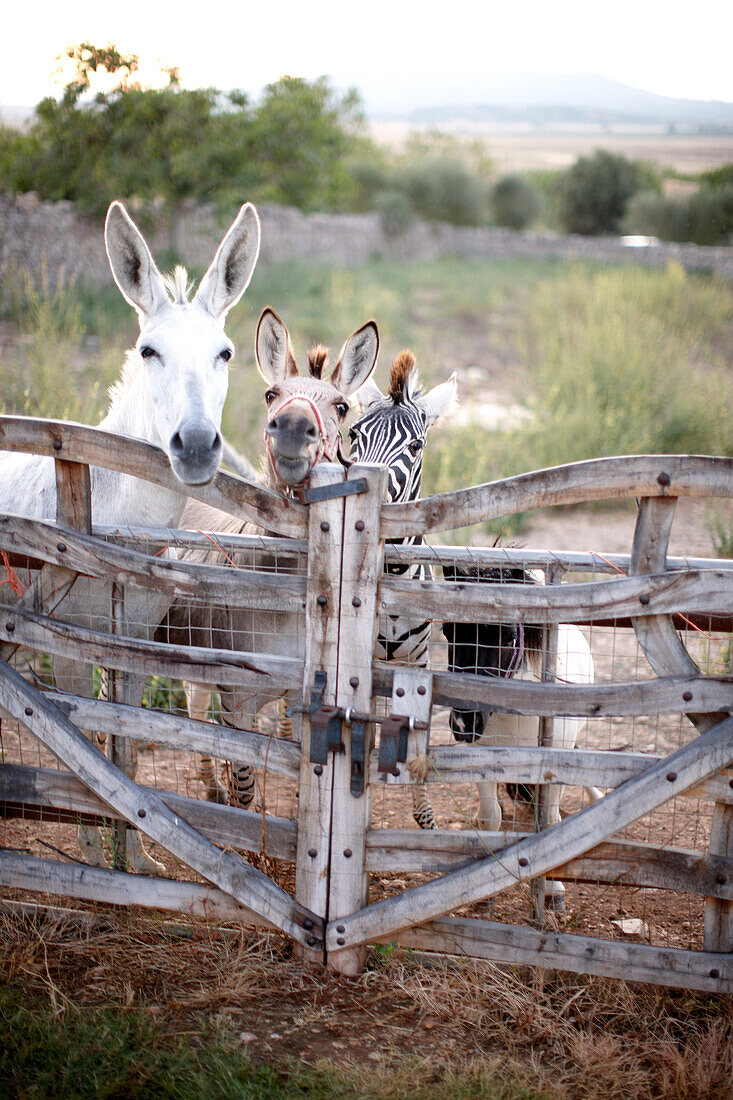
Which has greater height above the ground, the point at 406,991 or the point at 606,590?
the point at 606,590

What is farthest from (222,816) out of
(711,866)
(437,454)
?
(437,454)

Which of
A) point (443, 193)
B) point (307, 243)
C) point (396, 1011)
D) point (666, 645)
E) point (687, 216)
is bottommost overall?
point (396, 1011)

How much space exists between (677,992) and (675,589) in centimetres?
144

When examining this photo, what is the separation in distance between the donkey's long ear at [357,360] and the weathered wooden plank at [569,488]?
1.51 metres

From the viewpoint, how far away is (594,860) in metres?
2.58

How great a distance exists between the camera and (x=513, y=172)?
147 ft

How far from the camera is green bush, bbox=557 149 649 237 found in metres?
36.9

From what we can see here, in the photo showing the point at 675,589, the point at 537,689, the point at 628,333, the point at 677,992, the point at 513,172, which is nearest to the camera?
the point at 675,589

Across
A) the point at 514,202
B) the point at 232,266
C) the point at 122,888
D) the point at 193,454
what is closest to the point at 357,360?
the point at 232,266

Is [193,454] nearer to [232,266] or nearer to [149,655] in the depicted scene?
[149,655]

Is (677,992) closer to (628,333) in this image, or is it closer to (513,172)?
(628,333)

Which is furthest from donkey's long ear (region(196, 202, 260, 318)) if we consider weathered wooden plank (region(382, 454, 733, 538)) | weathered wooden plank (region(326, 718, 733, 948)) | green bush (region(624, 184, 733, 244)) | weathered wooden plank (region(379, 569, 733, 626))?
green bush (region(624, 184, 733, 244))

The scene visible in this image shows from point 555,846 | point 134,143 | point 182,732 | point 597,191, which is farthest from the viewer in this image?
point 597,191

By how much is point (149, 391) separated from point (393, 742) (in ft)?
4.98
